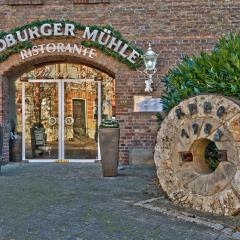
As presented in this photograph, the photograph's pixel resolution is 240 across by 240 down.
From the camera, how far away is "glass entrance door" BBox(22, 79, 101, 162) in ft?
36.2

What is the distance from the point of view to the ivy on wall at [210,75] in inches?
205

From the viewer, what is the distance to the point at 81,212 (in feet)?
16.8

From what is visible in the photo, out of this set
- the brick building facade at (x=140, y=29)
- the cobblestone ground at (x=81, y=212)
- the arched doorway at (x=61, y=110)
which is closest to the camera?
the cobblestone ground at (x=81, y=212)

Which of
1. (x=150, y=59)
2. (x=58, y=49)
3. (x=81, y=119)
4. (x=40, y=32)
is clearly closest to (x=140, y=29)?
(x=150, y=59)

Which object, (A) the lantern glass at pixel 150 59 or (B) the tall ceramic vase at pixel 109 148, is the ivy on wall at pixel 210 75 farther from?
(A) the lantern glass at pixel 150 59

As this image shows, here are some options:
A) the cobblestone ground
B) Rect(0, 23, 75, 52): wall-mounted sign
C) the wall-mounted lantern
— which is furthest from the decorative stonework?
Rect(0, 23, 75, 52): wall-mounted sign

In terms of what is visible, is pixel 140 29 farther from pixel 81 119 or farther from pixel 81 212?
pixel 81 212

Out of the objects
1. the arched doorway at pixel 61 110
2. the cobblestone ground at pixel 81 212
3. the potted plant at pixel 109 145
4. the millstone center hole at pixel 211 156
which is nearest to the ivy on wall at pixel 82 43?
the arched doorway at pixel 61 110

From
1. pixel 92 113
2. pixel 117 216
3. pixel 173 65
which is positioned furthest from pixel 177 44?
pixel 117 216

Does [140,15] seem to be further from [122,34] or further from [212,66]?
[212,66]

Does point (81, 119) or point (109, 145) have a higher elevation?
point (81, 119)

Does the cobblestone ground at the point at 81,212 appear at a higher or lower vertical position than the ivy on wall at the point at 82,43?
lower

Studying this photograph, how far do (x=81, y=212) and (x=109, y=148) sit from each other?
3110mm

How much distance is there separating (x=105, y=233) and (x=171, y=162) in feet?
5.14
